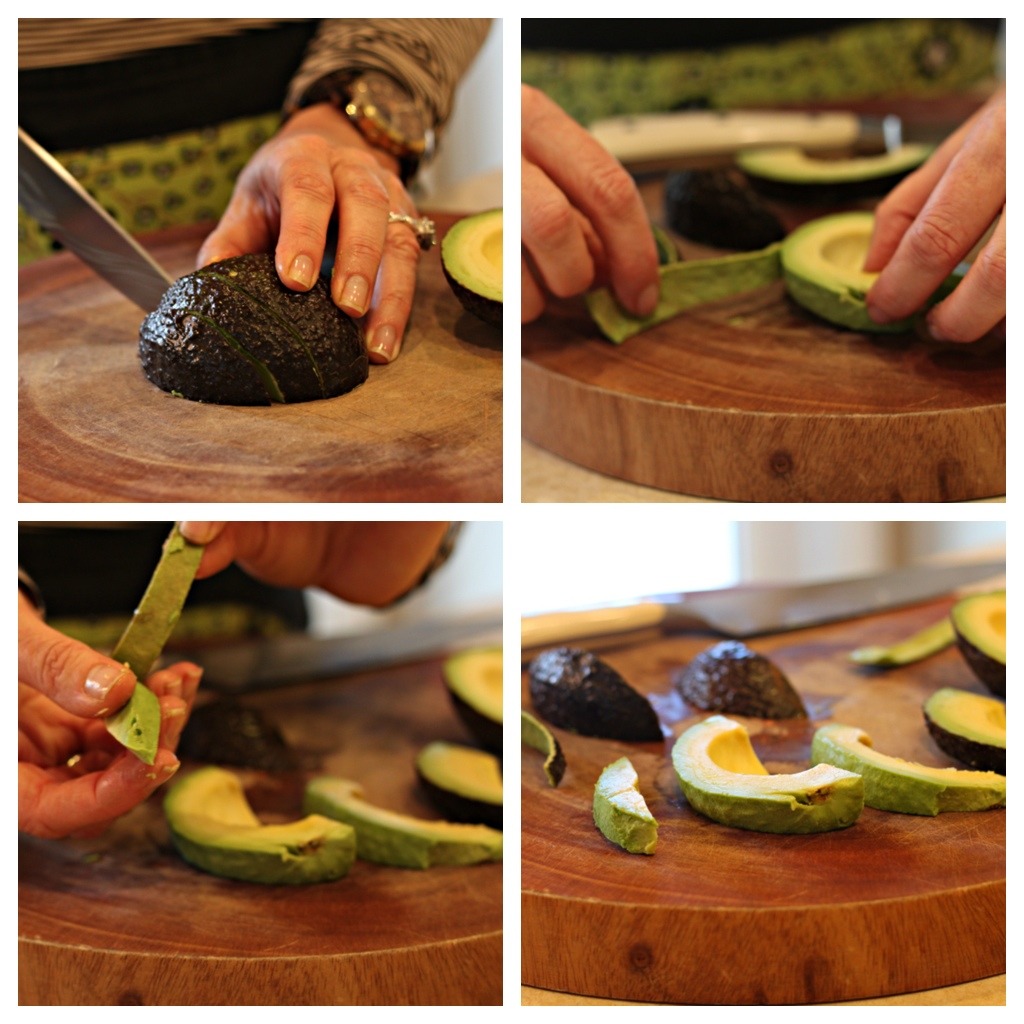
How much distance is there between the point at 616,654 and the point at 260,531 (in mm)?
397

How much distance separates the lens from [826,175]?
133 cm

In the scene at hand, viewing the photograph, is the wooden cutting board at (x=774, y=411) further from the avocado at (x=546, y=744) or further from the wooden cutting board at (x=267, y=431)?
the avocado at (x=546, y=744)

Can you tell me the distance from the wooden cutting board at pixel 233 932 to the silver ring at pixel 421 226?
533 millimetres

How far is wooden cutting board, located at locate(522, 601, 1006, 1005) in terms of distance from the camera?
781 millimetres

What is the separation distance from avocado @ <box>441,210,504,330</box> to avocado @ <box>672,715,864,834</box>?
40 cm

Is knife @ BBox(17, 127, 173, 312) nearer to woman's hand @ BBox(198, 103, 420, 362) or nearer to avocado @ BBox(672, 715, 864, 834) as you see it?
woman's hand @ BBox(198, 103, 420, 362)

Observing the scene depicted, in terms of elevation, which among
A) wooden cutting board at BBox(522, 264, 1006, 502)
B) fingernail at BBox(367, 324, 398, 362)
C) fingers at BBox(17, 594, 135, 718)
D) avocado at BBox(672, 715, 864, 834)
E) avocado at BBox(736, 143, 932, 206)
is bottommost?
avocado at BBox(672, 715, 864, 834)

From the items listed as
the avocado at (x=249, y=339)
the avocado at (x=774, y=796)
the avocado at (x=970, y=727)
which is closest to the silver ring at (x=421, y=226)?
the avocado at (x=249, y=339)

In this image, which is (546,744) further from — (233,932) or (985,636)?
(985,636)

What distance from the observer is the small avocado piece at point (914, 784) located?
86 cm

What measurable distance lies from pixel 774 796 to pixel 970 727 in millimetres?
224

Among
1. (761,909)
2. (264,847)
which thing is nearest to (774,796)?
(761,909)

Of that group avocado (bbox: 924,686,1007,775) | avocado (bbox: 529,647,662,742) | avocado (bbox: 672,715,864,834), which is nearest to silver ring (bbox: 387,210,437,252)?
avocado (bbox: 529,647,662,742)
